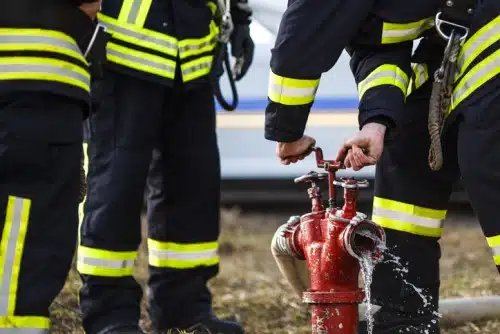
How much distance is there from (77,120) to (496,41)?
1.17m

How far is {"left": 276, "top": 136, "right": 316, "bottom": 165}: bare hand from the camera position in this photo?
125 inches

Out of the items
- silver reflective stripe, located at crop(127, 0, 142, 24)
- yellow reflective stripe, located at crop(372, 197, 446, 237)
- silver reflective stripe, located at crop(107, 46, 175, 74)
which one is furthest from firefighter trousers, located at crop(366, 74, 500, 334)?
silver reflective stripe, located at crop(127, 0, 142, 24)

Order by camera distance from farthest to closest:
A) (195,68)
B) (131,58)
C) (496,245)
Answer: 1. (195,68)
2. (131,58)
3. (496,245)

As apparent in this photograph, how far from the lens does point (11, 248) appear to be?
A: 2898 mm

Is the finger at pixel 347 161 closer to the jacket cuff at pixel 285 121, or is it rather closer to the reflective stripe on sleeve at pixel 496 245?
the jacket cuff at pixel 285 121

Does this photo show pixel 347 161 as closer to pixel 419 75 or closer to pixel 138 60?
pixel 419 75

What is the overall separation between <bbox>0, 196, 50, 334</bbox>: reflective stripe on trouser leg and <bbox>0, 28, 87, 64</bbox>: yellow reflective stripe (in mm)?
403

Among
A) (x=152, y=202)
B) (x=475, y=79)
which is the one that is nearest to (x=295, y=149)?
(x=475, y=79)

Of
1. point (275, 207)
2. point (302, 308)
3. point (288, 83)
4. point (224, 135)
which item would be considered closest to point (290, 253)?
point (288, 83)

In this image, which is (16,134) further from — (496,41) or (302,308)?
(302,308)

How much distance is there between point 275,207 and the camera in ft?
25.3

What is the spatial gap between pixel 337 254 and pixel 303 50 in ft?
1.92

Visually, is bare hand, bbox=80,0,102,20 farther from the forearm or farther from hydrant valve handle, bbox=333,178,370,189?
hydrant valve handle, bbox=333,178,370,189

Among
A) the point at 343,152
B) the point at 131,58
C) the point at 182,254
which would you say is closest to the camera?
the point at 343,152
